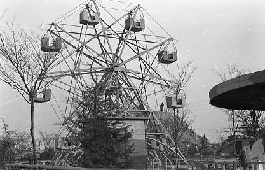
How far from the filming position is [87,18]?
85.8 ft

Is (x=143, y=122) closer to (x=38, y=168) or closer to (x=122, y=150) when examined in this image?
(x=122, y=150)

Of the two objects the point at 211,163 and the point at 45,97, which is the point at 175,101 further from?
the point at 45,97

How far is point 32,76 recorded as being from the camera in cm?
2553

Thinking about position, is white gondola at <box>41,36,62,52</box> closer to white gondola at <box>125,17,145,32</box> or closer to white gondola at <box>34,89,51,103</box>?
white gondola at <box>34,89,51,103</box>

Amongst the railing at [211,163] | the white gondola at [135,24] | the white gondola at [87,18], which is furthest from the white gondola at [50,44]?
the railing at [211,163]

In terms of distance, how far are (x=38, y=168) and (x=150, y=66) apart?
59.0 feet

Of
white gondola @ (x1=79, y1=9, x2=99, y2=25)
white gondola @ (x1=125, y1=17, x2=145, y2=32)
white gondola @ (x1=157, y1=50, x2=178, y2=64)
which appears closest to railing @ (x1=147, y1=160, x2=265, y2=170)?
white gondola @ (x1=157, y1=50, x2=178, y2=64)

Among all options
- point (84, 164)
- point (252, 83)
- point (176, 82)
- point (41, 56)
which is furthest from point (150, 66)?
point (252, 83)

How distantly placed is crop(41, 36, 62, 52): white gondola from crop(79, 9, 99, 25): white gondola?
214 cm

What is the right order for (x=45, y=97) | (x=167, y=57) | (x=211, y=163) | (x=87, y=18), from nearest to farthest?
(x=211, y=163), (x=45, y=97), (x=87, y=18), (x=167, y=57)

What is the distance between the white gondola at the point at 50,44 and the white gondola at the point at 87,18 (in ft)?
7.01

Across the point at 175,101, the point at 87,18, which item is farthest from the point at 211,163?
the point at 87,18

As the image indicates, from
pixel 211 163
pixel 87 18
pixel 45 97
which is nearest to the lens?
pixel 211 163

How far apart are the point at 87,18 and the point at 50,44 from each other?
10.9ft
